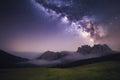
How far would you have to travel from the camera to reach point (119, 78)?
1989 inches

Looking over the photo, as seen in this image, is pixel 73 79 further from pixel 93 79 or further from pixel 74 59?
pixel 74 59

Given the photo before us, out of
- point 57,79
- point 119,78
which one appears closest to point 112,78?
point 119,78

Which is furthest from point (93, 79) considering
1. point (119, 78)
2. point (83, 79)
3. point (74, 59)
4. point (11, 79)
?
point (74, 59)

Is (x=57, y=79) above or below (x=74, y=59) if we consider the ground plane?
below

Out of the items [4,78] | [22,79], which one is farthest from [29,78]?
[4,78]

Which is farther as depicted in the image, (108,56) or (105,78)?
(108,56)

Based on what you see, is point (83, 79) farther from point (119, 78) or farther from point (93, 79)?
point (119, 78)

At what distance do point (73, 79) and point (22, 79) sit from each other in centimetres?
1351

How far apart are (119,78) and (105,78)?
3.58m

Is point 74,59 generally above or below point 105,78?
above

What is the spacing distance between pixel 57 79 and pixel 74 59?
61.8m

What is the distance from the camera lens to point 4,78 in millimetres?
52094

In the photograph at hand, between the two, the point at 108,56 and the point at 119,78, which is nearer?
the point at 119,78

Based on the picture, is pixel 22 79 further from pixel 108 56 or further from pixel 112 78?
pixel 108 56
